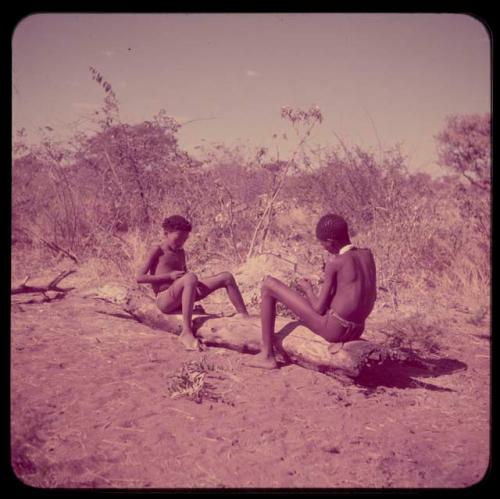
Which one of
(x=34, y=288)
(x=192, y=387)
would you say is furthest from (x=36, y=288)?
(x=192, y=387)

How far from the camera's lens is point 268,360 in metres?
4.04

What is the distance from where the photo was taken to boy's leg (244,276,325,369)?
3967 mm

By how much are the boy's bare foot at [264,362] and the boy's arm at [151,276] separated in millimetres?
1263

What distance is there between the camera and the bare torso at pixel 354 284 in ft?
12.0

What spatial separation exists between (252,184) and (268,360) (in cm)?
778

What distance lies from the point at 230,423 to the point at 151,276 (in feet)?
6.63

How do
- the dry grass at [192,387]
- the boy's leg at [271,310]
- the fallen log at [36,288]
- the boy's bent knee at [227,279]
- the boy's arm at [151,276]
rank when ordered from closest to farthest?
the dry grass at [192,387] < the boy's leg at [271,310] < the boy's arm at [151,276] < the boy's bent knee at [227,279] < the fallen log at [36,288]

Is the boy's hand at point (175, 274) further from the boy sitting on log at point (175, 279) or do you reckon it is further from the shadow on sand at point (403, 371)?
the shadow on sand at point (403, 371)

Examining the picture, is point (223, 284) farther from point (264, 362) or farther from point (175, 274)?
point (264, 362)

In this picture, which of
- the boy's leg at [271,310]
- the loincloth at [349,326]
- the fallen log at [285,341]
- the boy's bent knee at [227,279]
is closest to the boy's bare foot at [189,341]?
the fallen log at [285,341]

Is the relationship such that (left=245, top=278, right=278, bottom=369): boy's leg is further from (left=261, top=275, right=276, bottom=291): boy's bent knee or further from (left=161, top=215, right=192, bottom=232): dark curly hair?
(left=161, top=215, right=192, bottom=232): dark curly hair

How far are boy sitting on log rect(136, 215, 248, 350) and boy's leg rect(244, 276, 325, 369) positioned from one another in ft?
1.82
